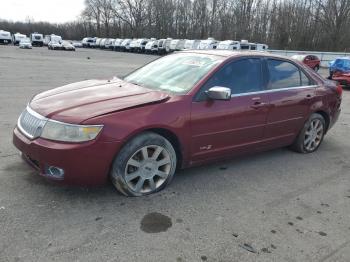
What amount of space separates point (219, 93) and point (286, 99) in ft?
4.84

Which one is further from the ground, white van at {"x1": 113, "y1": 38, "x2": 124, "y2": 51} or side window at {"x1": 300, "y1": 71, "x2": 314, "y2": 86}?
white van at {"x1": 113, "y1": 38, "x2": 124, "y2": 51}

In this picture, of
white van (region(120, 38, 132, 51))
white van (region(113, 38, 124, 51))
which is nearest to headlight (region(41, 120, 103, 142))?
white van (region(120, 38, 132, 51))

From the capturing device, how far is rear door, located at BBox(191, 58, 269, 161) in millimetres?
3908

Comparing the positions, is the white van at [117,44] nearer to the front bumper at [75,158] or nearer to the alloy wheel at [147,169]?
the alloy wheel at [147,169]

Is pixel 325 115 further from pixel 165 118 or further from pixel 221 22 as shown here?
pixel 221 22

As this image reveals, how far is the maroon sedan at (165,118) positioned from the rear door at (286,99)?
15mm

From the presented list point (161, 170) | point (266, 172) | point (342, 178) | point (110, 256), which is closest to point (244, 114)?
point (266, 172)

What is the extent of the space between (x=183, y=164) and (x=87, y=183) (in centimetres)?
115

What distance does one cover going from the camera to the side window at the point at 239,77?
407cm

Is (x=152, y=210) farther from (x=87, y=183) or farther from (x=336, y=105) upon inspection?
(x=336, y=105)

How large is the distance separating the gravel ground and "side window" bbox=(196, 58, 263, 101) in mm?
1117

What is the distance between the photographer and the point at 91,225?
10.2 ft

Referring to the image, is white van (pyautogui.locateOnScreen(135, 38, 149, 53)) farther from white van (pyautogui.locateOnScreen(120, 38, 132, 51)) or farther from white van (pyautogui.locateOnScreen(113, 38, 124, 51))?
white van (pyautogui.locateOnScreen(113, 38, 124, 51))

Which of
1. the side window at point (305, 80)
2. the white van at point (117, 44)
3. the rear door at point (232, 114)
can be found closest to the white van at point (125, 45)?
the white van at point (117, 44)
